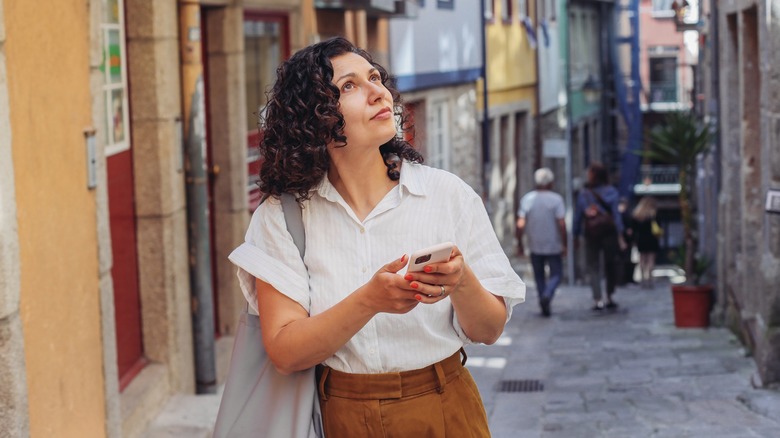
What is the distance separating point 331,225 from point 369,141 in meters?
0.20

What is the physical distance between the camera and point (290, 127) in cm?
299

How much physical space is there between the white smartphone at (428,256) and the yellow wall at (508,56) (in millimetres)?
21583

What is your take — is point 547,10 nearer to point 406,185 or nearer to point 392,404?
point 406,185

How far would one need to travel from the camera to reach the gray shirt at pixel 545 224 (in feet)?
48.6

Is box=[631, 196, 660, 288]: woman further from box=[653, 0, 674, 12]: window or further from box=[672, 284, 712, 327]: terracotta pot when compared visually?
box=[653, 0, 674, 12]: window

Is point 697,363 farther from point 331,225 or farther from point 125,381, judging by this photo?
point 331,225

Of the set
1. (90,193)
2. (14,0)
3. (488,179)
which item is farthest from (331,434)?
(488,179)

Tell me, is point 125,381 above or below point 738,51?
below

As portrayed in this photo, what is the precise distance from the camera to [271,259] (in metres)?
2.97


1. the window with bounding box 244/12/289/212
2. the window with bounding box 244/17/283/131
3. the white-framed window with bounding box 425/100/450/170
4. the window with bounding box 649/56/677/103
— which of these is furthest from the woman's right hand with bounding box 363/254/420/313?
the window with bounding box 649/56/677/103

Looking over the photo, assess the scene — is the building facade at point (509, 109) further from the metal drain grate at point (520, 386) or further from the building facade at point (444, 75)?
the metal drain grate at point (520, 386)

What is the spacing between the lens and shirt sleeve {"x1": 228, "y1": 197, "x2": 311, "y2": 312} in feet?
9.66

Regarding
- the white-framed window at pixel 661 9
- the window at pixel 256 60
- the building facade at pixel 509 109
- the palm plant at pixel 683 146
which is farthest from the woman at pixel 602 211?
the white-framed window at pixel 661 9

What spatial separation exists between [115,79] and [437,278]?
5.20 m
